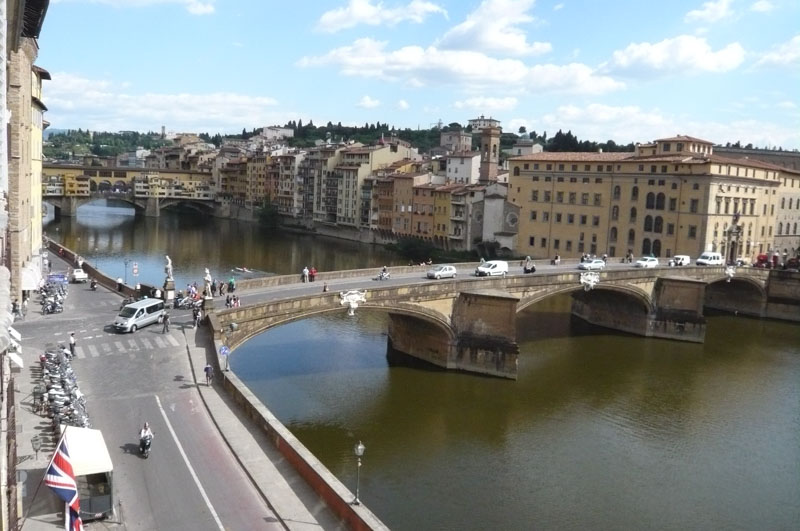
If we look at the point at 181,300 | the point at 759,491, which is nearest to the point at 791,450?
the point at 759,491

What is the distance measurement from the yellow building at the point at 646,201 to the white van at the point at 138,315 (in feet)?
203

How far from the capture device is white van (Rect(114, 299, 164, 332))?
113ft

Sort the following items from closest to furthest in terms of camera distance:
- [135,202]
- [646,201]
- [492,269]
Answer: [492,269] < [646,201] < [135,202]

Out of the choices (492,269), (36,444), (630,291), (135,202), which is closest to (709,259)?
(630,291)

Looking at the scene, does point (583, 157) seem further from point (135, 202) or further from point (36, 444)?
point (135, 202)

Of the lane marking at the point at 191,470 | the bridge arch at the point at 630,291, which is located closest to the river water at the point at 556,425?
the bridge arch at the point at 630,291

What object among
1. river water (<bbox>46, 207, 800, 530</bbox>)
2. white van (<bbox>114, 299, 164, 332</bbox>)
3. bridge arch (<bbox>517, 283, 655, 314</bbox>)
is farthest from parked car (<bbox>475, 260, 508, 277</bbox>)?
white van (<bbox>114, 299, 164, 332</bbox>)

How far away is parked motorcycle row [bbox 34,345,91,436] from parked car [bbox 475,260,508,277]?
3122cm

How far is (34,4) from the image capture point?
20391mm

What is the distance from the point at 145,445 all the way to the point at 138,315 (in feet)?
48.1

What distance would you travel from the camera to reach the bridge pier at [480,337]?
4462cm

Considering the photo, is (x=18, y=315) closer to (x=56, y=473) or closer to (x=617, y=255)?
(x=56, y=473)

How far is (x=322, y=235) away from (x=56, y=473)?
12086 centimetres

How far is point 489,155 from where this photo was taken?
366 feet
